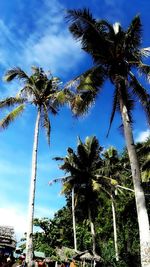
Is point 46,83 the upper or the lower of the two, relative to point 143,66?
upper

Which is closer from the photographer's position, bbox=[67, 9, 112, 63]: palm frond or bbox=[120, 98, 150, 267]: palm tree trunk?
bbox=[120, 98, 150, 267]: palm tree trunk

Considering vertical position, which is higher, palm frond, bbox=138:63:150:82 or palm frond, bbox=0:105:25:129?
palm frond, bbox=0:105:25:129

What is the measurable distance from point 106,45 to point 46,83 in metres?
6.67

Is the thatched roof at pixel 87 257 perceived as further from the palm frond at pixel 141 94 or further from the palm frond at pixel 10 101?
the palm frond at pixel 141 94

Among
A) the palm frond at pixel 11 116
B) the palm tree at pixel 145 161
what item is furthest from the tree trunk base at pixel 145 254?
the palm tree at pixel 145 161

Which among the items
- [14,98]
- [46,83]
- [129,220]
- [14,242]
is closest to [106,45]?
[46,83]

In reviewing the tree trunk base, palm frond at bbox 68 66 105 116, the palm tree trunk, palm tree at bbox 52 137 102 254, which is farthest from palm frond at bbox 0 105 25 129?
palm tree at bbox 52 137 102 254

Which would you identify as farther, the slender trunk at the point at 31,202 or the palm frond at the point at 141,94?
the slender trunk at the point at 31,202

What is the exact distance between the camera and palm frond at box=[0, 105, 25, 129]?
70.6ft

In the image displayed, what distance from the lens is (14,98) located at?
2211cm

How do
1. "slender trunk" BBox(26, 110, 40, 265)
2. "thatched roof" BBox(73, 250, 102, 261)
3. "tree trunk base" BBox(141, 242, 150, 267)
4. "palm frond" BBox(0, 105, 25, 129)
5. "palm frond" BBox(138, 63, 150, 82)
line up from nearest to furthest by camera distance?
"tree trunk base" BBox(141, 242, 150, 267) → "palm frond" BBox(138, 63, 150, 82) → "slender trunk" BBox(26, 110, 40, 265) → "palm frond" BBox(0, 105, 25, 129) → "thatched roof" BBox(73, 250, 102, 261)

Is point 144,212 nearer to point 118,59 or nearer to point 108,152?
point 118,59

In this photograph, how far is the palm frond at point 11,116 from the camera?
70.6 feet

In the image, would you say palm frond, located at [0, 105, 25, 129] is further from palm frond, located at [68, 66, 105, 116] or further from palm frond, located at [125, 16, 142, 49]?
palm frond, located at [125, 16, 142, 49]
